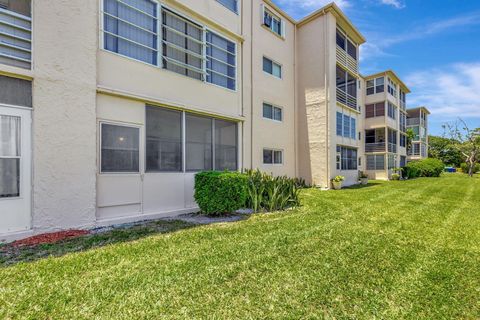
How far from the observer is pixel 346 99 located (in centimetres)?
1792

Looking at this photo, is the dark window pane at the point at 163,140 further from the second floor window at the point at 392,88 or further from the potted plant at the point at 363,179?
the second floor window at the point at 392,88

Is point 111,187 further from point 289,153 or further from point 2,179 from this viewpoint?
point 289,153

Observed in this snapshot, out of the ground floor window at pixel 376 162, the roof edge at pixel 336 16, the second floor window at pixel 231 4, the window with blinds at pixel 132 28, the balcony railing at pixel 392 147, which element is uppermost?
the roof edge at pixel 336 16

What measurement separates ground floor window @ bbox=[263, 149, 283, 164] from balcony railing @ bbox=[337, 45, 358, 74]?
8.11m

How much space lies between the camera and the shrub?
7.52m

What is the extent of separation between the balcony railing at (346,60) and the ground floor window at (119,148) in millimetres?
15023

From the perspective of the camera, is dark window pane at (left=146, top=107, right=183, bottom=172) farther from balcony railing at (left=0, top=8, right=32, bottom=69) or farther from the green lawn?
balcony railing at (left=0, top=8, right=32, bottom=69)

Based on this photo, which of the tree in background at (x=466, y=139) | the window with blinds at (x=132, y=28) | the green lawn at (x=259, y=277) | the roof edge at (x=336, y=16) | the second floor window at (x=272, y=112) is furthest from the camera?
the tree in background at (x=466, y=139)

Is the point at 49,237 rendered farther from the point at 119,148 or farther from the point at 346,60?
the point at 346,60

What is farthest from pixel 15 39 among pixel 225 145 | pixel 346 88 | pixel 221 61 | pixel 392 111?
pixel 392 111

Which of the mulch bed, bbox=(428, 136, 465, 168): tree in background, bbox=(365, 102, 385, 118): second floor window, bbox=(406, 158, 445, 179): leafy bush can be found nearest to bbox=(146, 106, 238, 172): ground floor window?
the mulch bed

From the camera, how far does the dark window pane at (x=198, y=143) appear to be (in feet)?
28.8

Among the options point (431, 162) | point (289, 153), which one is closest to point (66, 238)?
point (289, 153)

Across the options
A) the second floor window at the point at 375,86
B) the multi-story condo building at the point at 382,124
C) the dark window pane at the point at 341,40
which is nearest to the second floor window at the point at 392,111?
the multi-story condo building at the point at 382,124
